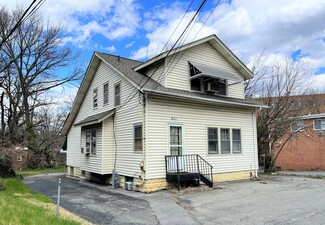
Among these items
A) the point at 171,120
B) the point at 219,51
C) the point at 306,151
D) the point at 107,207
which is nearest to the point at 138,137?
the point at 171,120

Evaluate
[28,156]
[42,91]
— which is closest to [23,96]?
[42,91]

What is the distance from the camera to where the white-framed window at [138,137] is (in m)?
12.4

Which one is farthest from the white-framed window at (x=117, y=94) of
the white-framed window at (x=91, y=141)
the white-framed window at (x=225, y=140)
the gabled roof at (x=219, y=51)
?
the white-framed window at (x=225, y=140)

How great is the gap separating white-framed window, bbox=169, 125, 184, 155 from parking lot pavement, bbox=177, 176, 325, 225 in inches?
84.7

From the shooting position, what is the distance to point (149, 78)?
13.9 m

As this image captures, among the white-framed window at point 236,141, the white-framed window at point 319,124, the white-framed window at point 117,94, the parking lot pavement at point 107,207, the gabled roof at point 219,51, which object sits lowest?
the parking lot pavement at point 107,207

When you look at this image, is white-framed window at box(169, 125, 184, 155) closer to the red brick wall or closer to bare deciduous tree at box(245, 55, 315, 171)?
bare deciduous tree at box(245, 55, 315, 171)

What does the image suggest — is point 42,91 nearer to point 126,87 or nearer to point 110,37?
point 110,37

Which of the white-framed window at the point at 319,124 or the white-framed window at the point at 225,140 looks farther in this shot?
the white-framed window at the point at 319,124

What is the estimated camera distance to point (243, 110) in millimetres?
15828

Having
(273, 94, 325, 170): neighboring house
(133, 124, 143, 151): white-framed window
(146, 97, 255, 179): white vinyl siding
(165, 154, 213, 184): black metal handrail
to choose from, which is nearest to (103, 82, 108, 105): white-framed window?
(133, 124, 143, 151): white-framed window

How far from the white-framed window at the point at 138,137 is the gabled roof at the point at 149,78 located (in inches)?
69.6

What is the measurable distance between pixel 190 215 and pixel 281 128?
50.7 ft

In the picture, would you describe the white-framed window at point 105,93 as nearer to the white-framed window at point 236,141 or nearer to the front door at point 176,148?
the front door at point 176,148
